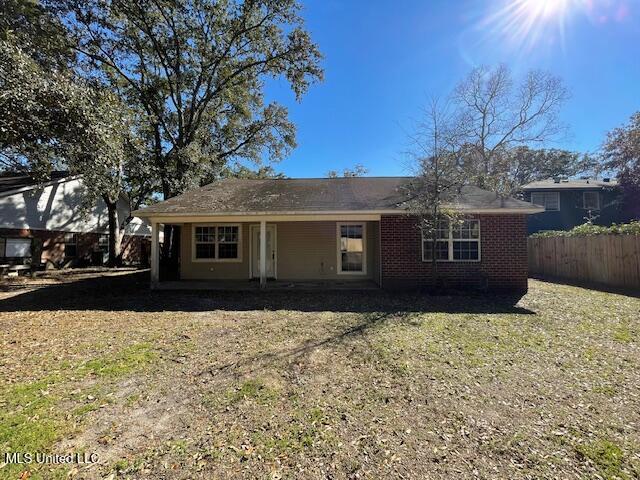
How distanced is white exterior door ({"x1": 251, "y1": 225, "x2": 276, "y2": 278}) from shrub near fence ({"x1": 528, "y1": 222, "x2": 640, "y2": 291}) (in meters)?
12.2

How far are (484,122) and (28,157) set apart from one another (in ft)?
95.2

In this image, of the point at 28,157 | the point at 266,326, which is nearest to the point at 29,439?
the point at 266,326

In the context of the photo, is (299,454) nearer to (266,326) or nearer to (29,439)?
(29,439)

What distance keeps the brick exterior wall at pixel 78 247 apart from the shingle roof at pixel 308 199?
34.4ft

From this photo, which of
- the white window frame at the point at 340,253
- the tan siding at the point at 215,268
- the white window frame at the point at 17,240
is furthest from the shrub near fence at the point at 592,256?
the white window frame at the point at 17,240

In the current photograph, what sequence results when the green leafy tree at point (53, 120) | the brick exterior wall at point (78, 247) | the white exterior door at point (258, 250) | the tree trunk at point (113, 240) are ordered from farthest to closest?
the tree trunk at point (113, 240)
the brick exterior wall at point (78, 247)
the white exterior door at point (258, 250)
the green leafy tree at point (53, 120)

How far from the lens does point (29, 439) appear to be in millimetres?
3180

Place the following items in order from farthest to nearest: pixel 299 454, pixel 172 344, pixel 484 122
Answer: pixel 484 122 → pixel 172 344 → pixel 299 454

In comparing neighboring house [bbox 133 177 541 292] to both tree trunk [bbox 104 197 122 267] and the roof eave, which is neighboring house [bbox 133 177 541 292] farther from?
tree trunk [bbox 104 197 122 267]

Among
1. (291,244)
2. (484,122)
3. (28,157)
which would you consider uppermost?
(484,122)

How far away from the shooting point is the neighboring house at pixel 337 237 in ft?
36.6

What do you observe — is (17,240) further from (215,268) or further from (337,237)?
(337,237)

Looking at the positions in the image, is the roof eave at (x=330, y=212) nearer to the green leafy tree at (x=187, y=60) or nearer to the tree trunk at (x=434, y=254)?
the tree trunk at (x=434, y=254)

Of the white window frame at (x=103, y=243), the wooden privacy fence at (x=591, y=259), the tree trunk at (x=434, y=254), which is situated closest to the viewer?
the tree trunk at (x=434, y=254)
